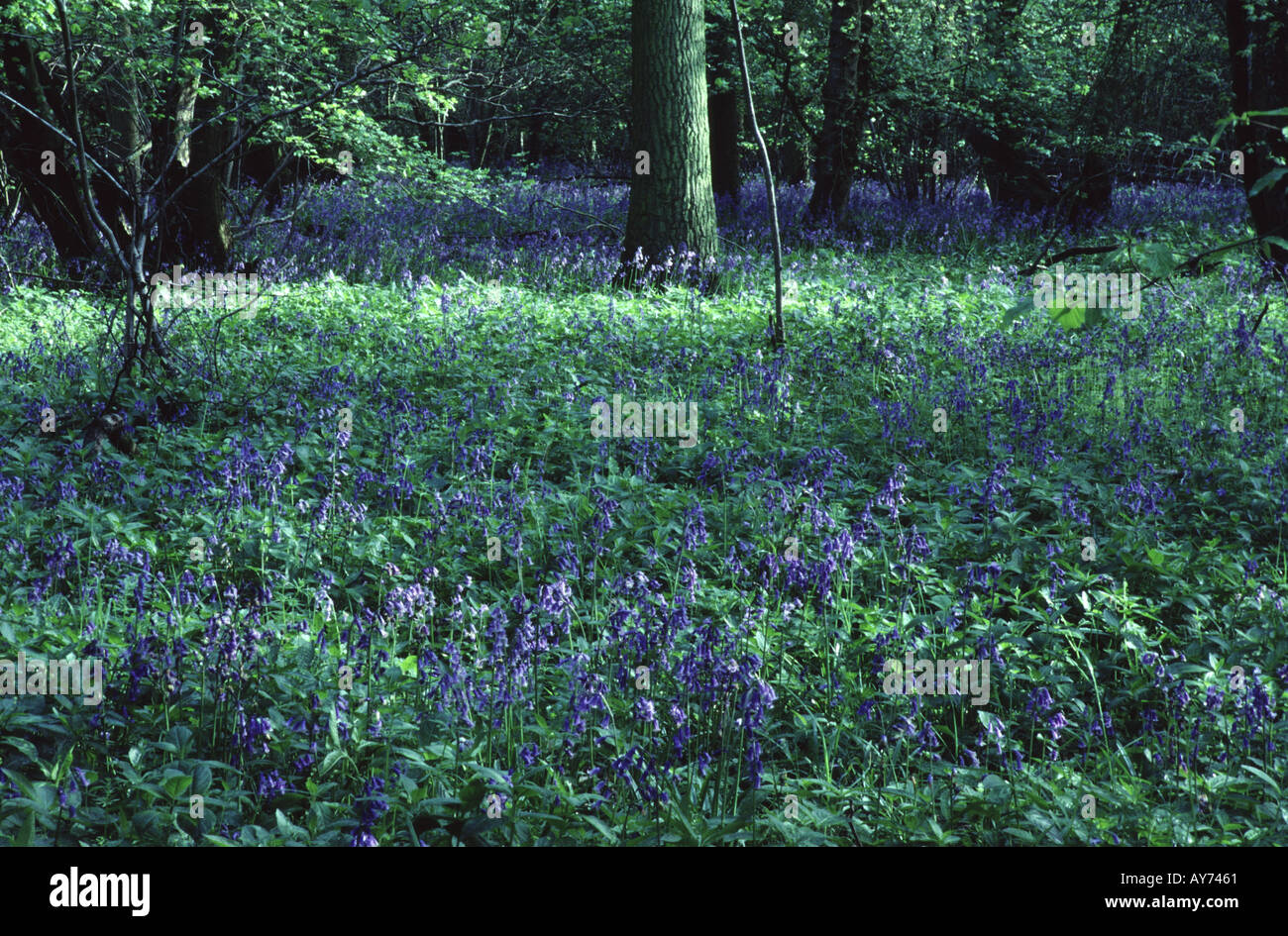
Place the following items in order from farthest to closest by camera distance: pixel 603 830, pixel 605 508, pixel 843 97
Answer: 1. pixel 843 97
2. pixel 605 508
3. pixel 603 830

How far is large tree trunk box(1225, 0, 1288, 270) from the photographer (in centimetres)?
904

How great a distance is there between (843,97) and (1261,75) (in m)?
5.40

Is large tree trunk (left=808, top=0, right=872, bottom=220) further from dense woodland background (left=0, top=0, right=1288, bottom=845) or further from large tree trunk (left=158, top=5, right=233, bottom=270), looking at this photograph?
large tree trunk (left=158, top=5, right=233, bottom=270)

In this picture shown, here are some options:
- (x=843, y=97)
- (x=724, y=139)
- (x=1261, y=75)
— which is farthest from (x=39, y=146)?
(x=1261, y=75)

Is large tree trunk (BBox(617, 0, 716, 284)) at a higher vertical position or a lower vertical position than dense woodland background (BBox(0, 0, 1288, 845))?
higher

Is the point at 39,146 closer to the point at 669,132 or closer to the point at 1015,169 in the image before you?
the point at 669,132

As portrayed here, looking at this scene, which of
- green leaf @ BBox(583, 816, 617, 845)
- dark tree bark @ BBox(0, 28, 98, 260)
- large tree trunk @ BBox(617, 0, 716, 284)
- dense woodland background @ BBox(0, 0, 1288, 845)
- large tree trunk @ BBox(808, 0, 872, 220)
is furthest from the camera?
large tree trunk @ BBox(808, 0, 872, 220)

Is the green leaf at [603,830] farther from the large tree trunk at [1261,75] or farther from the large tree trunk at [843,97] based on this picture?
the large tree trunk at [843,97]

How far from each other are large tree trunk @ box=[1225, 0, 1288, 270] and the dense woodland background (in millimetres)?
53

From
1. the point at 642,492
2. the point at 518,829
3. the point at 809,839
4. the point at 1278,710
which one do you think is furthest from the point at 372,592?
the point at 1278,710

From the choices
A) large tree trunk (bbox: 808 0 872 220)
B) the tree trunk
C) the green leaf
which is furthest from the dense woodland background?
the tree trunk

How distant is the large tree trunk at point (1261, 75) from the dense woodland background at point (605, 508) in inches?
2.1

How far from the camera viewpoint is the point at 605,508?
14.0 ft
